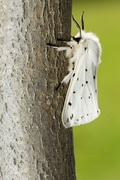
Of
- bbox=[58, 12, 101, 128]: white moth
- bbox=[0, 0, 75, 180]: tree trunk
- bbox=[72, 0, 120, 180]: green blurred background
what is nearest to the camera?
bbox=[0, 0, 75, 180]: tree trunk

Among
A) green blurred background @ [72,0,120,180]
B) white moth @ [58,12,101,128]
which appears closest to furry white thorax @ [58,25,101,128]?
white moth @ [58,12,101,128]

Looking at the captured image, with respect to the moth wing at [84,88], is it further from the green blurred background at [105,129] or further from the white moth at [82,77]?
the green blurred background at [105,129]

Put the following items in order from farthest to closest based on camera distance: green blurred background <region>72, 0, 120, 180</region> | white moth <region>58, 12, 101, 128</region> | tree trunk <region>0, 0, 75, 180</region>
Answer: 1. green blurred background <region>72, 0, 120, 180</region>
2. white moth <region>58, 12, 101, 128</region>
3. tree trunk <region>0, 0, 75, 180</region>

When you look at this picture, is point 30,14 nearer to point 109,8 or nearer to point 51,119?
point 51,119

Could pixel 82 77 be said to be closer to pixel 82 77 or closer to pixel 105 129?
pixel 82 77

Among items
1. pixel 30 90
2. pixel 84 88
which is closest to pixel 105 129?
pixel 84 88

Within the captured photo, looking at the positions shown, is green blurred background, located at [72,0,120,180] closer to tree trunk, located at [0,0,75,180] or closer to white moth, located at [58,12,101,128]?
white moth, located at [58,12,101,128]

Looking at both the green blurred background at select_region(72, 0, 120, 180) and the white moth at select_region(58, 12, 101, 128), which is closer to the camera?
the white moth at select_region(58, 12, 101, 128)
